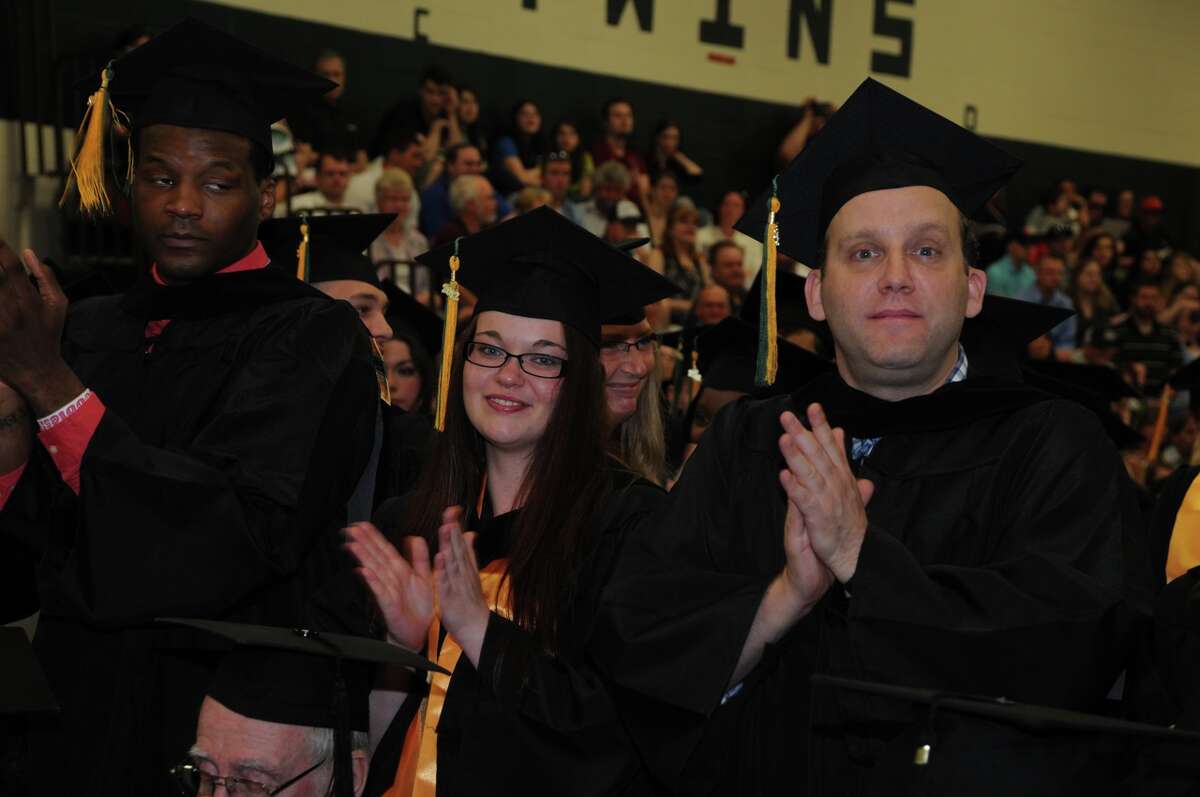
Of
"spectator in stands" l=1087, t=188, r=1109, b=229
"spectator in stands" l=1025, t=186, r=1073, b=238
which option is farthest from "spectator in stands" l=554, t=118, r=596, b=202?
"spectator in stands" l=1087, t=188, r=1109, b=229

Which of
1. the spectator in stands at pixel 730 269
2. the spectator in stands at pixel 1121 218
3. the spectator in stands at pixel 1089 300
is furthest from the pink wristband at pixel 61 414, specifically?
the spectator in stands at pixel 1121 218

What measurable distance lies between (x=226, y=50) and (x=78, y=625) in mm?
1420

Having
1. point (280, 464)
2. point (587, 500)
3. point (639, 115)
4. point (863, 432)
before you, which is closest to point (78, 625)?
point (280, 464)

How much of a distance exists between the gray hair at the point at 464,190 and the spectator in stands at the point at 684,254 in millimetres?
1752

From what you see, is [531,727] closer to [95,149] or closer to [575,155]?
[95,149]

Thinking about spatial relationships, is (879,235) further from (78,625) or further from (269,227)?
(269,227)

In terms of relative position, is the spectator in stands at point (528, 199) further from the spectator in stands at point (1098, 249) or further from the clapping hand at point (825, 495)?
the clapping hand at point (825, 495)

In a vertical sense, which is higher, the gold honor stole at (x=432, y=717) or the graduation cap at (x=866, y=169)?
the graduation cap at (x=866, y=169)

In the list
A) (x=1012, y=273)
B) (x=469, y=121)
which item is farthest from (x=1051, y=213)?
(x=469, y=121)

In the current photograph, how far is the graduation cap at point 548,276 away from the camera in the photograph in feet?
12.1

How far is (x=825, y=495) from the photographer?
2.77 metres

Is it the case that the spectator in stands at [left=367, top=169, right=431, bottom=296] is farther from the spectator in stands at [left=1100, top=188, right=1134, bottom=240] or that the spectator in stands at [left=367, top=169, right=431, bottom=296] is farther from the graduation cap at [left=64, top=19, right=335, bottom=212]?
the spectator in stands at [left=1100, top=188, right=1134, bottom=240]

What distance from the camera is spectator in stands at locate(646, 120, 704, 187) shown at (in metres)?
14.4

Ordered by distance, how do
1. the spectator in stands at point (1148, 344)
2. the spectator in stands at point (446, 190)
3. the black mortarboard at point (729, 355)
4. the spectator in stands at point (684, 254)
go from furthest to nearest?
the spectator in stands at point (1148, 344) < the spectator in stands at point (684, 254) < the spectator in stands at point (446, 190) < the black mortarboard at point (729, 355)
